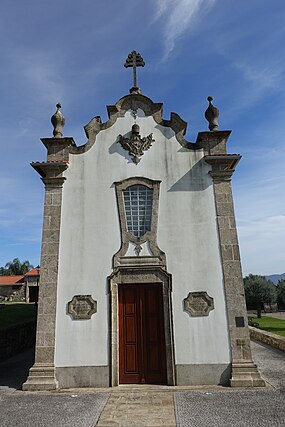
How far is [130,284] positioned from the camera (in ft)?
26.7

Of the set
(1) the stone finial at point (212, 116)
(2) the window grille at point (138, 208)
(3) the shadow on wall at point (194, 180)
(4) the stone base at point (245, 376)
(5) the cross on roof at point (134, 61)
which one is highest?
(5) the cross on roof at point (134, 61)

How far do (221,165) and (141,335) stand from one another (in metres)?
5.21

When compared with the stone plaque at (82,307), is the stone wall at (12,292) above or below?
above

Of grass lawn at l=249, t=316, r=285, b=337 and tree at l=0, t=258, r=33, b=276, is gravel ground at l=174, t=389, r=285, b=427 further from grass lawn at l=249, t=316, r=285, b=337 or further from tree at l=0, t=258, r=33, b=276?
tree at l=0, t=258, r=33, b=276

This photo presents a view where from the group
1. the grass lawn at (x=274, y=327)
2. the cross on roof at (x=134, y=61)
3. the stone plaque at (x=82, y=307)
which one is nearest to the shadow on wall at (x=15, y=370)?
the stone plaque at (x=82, y=307)

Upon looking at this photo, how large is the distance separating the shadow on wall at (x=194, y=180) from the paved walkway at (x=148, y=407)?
513 cm

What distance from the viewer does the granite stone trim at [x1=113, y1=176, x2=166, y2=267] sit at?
26.7ft

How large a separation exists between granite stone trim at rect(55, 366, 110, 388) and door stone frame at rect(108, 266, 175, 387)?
0.75ft

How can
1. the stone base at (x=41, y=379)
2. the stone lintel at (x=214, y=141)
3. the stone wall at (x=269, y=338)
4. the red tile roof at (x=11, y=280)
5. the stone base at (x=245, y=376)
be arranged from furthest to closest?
the red tile roof at (x=11, y=280)
the stone wall at (x=269, y=338)
the stone lintel at (x=214, y=141)
the stone base at (x=41, y=379)
the stone base at (x=245, y=376)

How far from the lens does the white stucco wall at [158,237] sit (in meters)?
7.63

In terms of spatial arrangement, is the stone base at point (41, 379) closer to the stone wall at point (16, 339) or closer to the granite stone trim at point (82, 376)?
the granite stone trim at point (82, 376)

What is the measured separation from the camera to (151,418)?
546 cm

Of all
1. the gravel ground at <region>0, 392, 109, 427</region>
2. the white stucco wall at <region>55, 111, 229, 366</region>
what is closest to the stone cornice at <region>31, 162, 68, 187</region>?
the white stucco wall at <region>55, 111, 229, 366</region>

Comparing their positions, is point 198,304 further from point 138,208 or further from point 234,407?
point 138,208
